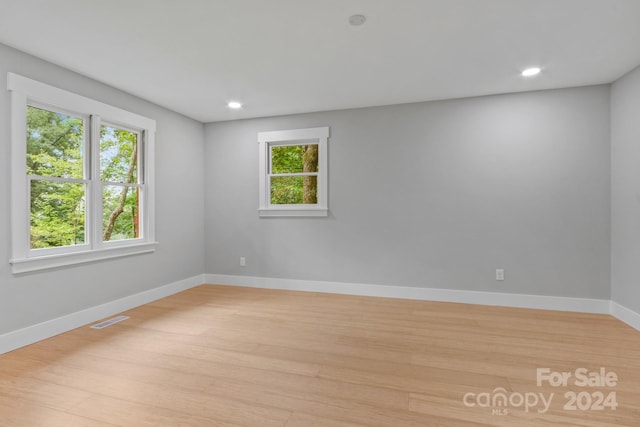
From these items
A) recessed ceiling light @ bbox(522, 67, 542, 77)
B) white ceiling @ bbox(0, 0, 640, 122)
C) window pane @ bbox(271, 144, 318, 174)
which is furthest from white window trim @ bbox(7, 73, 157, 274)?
recessed ceiling light @ bbox(522, 67, 542, 77)

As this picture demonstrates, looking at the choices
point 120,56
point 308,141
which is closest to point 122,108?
point 120,56

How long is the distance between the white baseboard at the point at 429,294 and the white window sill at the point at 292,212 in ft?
3.17

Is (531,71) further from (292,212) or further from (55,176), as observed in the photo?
(55,176)

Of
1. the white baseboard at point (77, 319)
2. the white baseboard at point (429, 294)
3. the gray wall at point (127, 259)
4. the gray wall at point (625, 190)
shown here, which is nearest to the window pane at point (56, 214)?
the gray wall at point (127, 259)

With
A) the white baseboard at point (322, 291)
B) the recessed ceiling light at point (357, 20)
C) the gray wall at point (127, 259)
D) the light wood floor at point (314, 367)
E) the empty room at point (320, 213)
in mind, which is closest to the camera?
the light wood floor at point (314, 367)

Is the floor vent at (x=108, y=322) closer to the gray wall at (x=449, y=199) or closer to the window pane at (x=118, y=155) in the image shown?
the window pane at (x=118, y=155)

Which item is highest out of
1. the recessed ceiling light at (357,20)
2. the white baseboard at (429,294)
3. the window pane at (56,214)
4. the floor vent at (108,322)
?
the recessed ceiling light at (357,20)

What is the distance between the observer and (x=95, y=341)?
2.64 m

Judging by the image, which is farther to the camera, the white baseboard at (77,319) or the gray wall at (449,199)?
the gray wall at (449,199)

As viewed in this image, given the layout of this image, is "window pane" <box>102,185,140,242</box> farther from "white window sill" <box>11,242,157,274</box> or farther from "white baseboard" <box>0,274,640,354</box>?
"white baseboard" <box>0,274,640,354</box>

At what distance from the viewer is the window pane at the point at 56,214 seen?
273cm

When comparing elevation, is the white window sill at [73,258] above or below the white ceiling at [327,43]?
below

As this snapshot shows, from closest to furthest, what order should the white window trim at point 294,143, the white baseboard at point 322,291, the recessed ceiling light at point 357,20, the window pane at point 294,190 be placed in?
the recessed ceiling light at point 357,20
the white baseboard at point 322,291
the white window trim at point 294,143
the window pane at point 294,190

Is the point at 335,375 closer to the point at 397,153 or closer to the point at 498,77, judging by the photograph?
the point at 397,153
